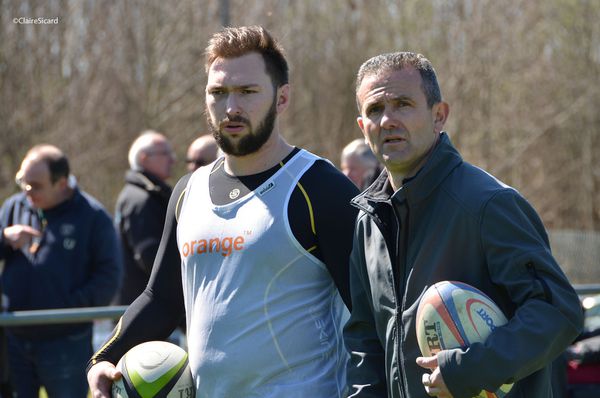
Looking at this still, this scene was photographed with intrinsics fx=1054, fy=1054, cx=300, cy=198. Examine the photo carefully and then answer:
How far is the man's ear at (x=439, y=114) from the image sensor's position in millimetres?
3604

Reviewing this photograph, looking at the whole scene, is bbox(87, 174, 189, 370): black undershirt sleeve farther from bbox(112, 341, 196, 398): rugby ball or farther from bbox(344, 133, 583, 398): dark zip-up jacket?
bbox(344, 133, 583, 398): dark zip-up jacket

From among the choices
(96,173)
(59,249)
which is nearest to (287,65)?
(59,249)

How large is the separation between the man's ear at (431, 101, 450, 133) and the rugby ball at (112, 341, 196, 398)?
141cm

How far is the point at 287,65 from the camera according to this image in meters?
4.27

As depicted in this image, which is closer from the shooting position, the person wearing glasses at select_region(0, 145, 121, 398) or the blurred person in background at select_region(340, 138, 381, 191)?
the person wearing glasses at select_region(0, 145, 121, 398)

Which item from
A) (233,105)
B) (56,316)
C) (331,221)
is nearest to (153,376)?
(331,221)

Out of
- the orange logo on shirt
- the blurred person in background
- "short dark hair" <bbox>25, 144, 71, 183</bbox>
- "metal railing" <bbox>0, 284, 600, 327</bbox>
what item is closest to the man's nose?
the orange logo on shirt

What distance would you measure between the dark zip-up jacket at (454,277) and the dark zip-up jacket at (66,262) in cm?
448

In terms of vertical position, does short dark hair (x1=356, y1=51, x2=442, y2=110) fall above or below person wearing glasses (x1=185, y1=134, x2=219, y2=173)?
above

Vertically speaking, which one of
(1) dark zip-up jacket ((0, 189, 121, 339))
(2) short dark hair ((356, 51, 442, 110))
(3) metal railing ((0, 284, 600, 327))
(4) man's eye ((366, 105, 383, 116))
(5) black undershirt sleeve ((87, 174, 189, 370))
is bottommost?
(3) metal railing ((0, 284, 600, 327))

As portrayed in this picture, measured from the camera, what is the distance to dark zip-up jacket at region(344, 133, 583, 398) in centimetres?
316

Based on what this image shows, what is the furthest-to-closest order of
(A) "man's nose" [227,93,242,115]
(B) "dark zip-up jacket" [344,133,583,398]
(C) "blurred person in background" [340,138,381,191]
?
(C) "blurred person in background" [340,138,381,191] → (A) "man's nose" [227,93,242,115] → (B) "dark zip-up jacket" [344,133,583,398]

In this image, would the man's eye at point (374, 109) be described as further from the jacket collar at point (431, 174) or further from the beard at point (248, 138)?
the beard at point (248, 138)

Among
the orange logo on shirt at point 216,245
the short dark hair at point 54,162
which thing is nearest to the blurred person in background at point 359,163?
the short dark hair at point 54,162
